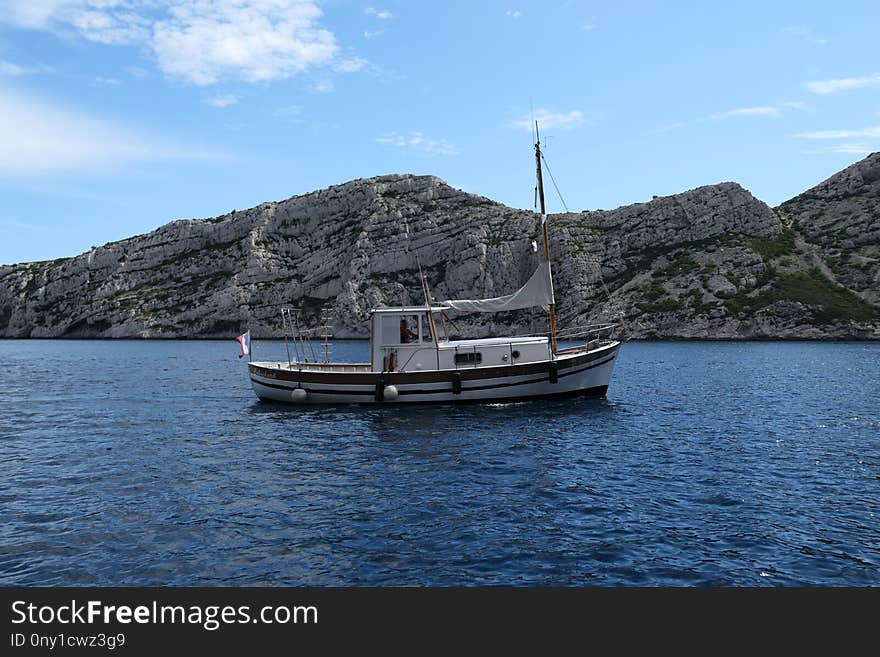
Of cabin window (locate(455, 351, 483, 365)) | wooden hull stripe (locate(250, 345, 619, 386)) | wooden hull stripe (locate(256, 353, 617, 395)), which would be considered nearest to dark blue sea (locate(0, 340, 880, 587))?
wooden hull stripe (locate(256, 353, 617, 395))

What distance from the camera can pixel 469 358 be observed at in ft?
130

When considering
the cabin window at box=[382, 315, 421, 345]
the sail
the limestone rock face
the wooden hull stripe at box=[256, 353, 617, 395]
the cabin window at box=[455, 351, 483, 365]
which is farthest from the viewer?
the limestone rock face

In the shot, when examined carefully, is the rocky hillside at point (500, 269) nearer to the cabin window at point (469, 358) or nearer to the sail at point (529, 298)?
the sail at point (529, 298)

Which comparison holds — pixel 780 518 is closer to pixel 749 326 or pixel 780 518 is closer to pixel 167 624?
pixel 167 624

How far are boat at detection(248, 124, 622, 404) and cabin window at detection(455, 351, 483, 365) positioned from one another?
0.07 metres

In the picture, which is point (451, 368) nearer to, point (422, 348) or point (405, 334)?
point (422, 348)

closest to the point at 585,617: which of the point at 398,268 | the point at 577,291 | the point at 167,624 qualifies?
the point at 167,624

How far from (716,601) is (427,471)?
505 inches

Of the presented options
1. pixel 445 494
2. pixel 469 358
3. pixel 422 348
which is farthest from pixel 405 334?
pixel 445 494

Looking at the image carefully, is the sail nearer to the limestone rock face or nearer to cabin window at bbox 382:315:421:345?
cabin window at bbox 382:315:421:345

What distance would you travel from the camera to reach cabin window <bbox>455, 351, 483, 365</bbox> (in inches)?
1553

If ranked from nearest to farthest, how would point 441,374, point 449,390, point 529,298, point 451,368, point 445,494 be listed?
point 445,494 < point 441,374 < point 449,390 < point 451,368 < point 529,298

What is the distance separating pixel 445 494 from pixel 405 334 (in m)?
20.9

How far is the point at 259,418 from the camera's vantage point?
36625 mm
